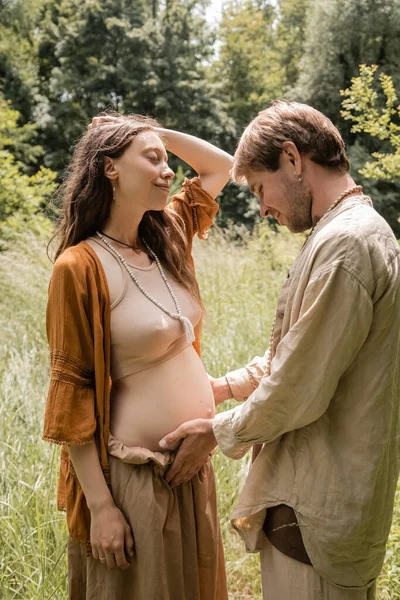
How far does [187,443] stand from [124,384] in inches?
9.9

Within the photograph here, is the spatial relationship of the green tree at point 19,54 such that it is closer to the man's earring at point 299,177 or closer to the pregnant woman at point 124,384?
the pregnant woman at point 124,384

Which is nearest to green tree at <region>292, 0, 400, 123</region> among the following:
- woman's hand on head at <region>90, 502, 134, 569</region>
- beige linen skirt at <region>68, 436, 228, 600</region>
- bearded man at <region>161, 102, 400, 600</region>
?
bearded man at <region>161, 102, 400, 600</region>

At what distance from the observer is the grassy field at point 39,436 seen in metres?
2.36

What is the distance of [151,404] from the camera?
176 centimetres

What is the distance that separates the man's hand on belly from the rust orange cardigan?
185mm

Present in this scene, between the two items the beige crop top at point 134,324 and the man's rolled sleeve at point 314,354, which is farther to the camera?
the beige crop top at point 134,324

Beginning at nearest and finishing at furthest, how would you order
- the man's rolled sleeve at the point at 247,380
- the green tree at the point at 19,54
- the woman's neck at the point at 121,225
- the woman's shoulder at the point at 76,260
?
the woman's shoulder at the point at 76,260 → the woman's neck at the point at 121,225 → the man's rolled sleeve at the point at 247,380 → the green tree at the point at 19,54

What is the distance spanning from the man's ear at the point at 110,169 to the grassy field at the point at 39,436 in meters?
0.66

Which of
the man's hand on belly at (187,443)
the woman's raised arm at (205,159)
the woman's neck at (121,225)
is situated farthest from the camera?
the woman's raised arm at (205,159)

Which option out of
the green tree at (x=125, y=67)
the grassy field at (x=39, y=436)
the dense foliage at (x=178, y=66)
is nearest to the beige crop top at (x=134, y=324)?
the grassy field at (x=39, y=436)

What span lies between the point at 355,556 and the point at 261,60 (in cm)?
→ 2210

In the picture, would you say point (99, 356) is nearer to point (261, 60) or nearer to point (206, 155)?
point (206, 155)

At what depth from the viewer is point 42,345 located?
4.82 m

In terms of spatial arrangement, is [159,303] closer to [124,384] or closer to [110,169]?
[124,384]
